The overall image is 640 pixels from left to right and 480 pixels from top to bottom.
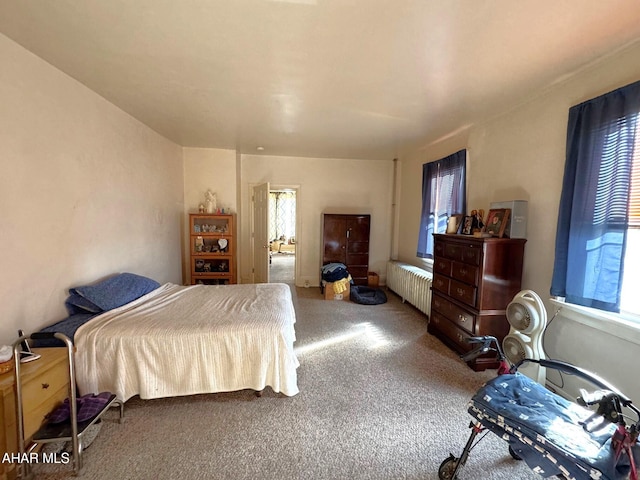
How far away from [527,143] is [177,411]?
12.0 ft

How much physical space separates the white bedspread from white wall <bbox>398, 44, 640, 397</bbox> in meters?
2.19

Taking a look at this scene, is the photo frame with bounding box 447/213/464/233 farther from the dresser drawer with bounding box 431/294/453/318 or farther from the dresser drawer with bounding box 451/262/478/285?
the dresser drawer with bounding box 431/294/453/318

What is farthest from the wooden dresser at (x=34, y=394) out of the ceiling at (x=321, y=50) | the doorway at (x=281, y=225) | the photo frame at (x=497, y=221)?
the doorway at (x=281, y=225)

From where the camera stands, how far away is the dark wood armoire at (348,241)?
16.4 feet

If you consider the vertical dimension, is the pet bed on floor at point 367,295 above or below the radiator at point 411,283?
below

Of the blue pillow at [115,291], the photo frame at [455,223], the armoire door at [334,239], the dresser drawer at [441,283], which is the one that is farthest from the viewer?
the armoire door at [334,239]

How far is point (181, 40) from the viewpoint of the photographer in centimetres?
170

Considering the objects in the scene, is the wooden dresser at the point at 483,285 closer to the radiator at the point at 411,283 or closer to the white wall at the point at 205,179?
the radiator at the point at 411,283

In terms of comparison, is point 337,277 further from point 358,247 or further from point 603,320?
point 603,320

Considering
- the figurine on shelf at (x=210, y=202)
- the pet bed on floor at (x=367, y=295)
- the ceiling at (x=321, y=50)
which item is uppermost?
the ceiling at (x=321, y=50)

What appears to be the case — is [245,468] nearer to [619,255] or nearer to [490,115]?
[619,255]

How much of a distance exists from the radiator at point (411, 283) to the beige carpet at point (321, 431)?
43.8 inches

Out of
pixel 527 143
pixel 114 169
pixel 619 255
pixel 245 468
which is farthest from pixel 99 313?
pixel 527 143

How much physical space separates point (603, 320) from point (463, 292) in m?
1.00
